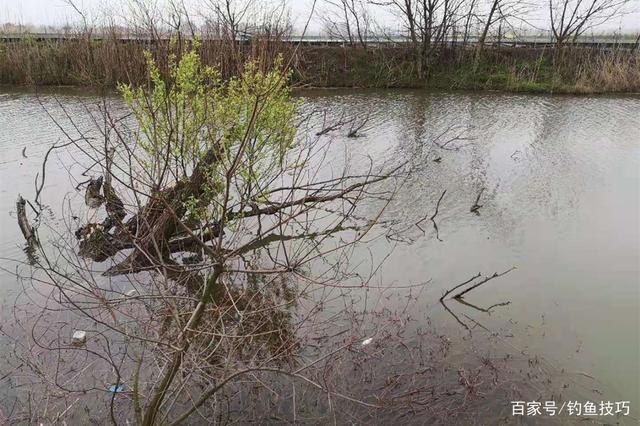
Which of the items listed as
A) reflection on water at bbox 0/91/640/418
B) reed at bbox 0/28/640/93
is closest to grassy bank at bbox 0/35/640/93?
reed at bbox 0/28/640/93

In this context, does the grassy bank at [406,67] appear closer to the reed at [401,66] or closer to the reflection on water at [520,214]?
the reed at [401,66]

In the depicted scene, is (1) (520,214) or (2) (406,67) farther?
(2) (406,67)

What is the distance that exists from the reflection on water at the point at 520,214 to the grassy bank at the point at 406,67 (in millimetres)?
3710

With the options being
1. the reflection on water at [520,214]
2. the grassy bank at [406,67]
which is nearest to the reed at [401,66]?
the grassy bank at [406,67]

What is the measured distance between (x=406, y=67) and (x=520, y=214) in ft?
49.1

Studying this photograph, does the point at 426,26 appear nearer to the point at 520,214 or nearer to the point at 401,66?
the point at 401,66

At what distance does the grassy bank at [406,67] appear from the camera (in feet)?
61.1

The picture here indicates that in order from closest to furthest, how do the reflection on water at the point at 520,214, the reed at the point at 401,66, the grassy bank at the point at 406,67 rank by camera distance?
the reflection on water at the point at 520,214 → the reed at the point at 401,66 → the grassy bank at the point at 406,67

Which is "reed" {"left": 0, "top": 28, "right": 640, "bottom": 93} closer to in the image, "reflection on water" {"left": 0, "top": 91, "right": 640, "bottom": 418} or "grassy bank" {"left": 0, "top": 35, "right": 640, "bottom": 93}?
"grassy bank" {"left": 0, "top": 35, "right": 640, "bottom": 93}

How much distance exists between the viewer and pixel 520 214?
802 centimetres

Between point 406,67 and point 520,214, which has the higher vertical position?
point 406,67

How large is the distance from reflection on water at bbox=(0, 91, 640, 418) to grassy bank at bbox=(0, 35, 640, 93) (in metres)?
3.71

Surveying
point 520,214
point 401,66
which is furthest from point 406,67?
point 520,214

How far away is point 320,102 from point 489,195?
8995mm
